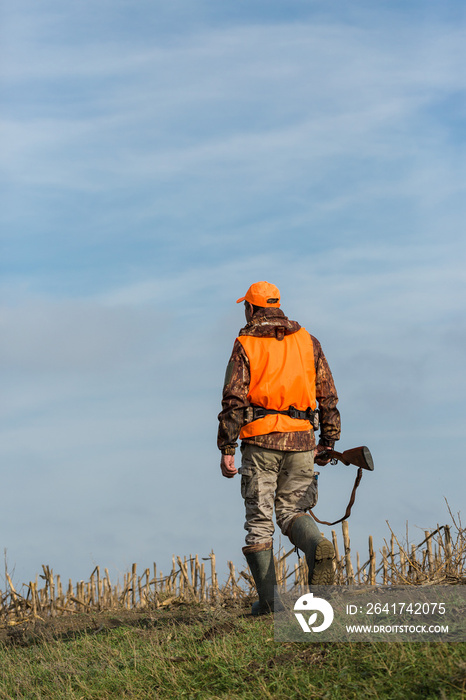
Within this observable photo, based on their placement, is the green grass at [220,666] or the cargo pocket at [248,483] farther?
the cargo pocket at [248,483]

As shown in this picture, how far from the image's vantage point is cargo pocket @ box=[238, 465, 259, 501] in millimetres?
6766

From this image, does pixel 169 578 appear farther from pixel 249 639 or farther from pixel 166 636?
pixel 249 639

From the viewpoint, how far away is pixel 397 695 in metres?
4.14

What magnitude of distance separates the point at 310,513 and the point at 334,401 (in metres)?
1.14

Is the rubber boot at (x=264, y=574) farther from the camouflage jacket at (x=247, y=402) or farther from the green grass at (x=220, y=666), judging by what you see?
the camouflage jacket at (x=247, y=402)

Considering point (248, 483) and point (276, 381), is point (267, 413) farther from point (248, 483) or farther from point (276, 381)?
point (248, 483)

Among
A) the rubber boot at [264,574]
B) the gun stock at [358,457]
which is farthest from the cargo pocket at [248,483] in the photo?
the gun stock at [358,457]

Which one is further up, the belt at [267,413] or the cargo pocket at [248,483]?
the belt at [267,413]

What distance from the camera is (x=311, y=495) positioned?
7043mm

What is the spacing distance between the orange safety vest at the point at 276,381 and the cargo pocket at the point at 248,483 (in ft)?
1.03

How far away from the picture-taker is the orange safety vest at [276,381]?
6797 mm

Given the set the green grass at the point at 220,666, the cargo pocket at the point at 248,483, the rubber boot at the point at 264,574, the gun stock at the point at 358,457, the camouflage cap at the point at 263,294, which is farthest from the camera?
the camouflage cap at the point at 263,294

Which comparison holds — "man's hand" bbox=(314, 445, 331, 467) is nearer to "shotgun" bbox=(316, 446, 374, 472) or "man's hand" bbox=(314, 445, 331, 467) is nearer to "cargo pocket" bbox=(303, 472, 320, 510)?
"shotgun" bbox=(316, 446, 374, 472)

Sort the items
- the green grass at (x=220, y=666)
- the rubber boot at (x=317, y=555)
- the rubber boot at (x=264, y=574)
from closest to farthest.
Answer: the green grass at (x=220, y=666) < the rubber boot at (x=317, y=555) < the rubber boot at (x=264, y=574)
